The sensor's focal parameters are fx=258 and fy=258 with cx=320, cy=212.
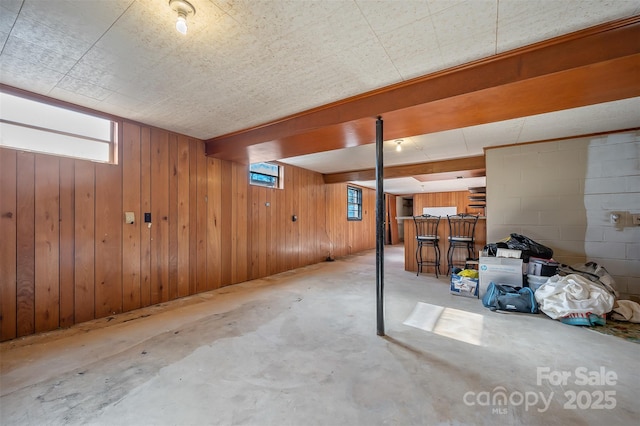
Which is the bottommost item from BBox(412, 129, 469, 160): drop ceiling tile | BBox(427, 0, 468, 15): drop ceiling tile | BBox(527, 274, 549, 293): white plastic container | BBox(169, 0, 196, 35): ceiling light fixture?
BBox(527, 274, 549, 293): white plastic container

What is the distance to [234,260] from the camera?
437 cm

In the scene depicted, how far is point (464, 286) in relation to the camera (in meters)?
3.65

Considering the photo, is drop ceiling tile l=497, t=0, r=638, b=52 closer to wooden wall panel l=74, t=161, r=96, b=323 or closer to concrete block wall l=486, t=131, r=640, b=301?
concrete block wall l=486, t=131, r=640, b=301

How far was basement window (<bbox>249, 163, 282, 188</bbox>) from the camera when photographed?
16.0ft

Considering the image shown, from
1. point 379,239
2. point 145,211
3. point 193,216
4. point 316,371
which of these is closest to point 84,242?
point 145,211

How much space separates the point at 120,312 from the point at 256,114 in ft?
9.17

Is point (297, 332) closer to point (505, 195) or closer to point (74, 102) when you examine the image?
point (74, 102)

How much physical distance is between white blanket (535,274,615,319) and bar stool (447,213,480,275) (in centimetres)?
194

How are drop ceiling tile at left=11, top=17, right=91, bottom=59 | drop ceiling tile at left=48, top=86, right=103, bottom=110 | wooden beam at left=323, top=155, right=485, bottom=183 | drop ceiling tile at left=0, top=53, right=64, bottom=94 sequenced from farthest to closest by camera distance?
wooden beam at left=323, top=155, right=485, bottom=183 → drop ceiling tile at left=48, top=86, right=103, bottom=110 → drop ceiling tile at left=0, top=53, right=64, bottom=94 → drop ceiling tile at left=11, top=17, right=91, bottom=59

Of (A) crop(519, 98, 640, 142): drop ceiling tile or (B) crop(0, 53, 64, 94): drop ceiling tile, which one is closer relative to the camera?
(B) crop(0, 53, 64, 94): drop ceiling tile

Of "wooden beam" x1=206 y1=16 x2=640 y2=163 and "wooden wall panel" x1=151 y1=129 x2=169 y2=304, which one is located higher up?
"wooden beam" x1=206 y1=16 x2=640 y2=163

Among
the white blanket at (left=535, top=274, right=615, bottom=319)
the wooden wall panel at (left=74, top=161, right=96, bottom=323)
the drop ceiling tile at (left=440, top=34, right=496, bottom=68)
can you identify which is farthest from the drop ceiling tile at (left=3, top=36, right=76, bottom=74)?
the white blanket at (left=535, top=274, right=615, bottom=319)

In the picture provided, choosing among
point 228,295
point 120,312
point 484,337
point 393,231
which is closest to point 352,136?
point 484,337

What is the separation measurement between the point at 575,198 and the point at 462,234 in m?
1.75
